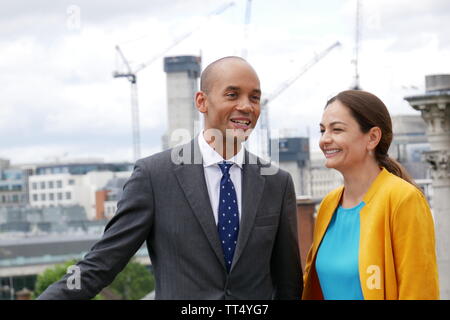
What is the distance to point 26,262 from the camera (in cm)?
18238

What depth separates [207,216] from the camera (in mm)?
7137

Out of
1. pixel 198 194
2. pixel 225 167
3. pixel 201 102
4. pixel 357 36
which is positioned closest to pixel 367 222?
pixel 225 167

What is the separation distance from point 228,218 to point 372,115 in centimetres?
119

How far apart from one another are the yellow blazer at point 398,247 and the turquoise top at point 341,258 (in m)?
0.07

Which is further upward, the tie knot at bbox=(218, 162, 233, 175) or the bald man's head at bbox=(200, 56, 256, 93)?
the bald man's head at bbox=(200, 56, 256, 93)

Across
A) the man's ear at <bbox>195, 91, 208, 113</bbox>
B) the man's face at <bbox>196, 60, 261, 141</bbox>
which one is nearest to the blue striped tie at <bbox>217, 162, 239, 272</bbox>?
the man's face at <bbox>196, 60, 261, 141</bbox>

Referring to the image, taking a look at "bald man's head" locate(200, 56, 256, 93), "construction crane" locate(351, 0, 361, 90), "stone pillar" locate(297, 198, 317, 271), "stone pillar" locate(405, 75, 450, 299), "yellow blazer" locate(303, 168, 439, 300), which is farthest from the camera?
"construction crane" locate(351, 0, 361, 90)

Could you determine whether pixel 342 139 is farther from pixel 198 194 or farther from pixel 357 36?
pixel 357 36

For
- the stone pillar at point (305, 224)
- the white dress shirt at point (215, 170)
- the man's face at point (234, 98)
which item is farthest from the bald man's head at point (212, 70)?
the stone pillar at point (305, 224)

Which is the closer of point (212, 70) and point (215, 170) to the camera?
point (212, 70)

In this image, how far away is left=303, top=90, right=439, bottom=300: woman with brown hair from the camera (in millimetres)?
6898
